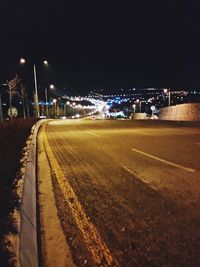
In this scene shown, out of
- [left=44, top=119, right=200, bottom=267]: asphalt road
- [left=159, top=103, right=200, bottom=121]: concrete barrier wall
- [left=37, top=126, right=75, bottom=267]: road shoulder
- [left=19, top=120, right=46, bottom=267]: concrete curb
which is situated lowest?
[left=37, top=126, right=75, bottom=267]: road shoulder

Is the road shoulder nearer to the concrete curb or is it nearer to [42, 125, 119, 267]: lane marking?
Answer: the concrete curb

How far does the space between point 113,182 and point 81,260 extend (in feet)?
12.8

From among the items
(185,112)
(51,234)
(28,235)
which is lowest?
(51,234)

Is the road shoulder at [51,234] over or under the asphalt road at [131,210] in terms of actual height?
under

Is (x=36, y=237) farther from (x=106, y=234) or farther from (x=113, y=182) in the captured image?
(x=113, y=182)

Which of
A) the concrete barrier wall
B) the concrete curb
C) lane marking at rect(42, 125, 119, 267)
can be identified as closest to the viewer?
the concrete curb

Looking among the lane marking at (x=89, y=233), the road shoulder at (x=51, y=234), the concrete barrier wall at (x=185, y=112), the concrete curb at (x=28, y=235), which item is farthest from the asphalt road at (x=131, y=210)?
the concrete barrier wall at (x=185, y=112)

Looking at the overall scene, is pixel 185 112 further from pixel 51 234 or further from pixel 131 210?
pixel 51 234

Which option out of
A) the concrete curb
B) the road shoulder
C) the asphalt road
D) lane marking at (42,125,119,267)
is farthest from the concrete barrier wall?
the concrete curb

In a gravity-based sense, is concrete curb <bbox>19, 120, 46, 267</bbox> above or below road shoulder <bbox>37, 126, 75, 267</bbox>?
above

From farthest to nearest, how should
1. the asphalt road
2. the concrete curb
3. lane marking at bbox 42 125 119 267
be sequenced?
1. the asphalt road
2. lane marking at bbox 42 125 119 267
3. the concrete curb

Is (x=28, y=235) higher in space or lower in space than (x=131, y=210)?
higher

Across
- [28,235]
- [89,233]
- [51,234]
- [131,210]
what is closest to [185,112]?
[131,210]

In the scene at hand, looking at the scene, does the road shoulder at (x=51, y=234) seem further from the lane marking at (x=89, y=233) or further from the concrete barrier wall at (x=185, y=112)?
the concrete barrier wall at (x=185, y=112)
